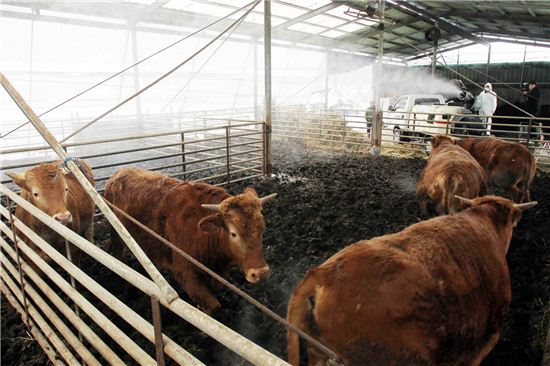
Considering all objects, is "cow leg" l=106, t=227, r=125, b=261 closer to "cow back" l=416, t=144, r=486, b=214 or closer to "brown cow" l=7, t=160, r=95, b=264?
"brown cow" l=7, t=160, r=95, b=264

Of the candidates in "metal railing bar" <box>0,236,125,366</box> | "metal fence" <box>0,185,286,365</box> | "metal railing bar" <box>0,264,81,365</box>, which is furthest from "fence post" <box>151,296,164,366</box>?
"metal railing bar" <box>0,264,81,365</box>

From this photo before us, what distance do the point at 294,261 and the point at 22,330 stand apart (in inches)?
99.7

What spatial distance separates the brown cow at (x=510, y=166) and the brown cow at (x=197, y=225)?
4.61 metres

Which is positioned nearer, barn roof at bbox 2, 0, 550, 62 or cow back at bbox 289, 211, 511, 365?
cow back at bbox 289, 211, 511, 365

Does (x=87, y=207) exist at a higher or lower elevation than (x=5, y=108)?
lower

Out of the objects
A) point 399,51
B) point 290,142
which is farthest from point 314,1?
point 399,51

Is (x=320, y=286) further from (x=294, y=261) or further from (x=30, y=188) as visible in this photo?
(x=30, y=188)

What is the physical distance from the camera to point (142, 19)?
1103 cm

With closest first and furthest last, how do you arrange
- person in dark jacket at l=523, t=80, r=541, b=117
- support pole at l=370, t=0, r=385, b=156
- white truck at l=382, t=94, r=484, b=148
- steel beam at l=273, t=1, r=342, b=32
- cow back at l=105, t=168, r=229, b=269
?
cow back at l=105, t=168, r=229, b=269 → support pole at l=370, t=0, r=385, b=156 → white truck at l=382, t=94, r=484, b=148 → person in dark jacket at l=523, t=80, r=541, b=117 → steel beam at l=273, t=1, r=342, b=32

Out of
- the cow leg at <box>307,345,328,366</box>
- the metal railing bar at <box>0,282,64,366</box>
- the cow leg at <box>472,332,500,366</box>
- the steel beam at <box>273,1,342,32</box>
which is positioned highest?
the steel beam at <box>273,1,342,32</box>

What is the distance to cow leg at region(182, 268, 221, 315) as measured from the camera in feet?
9.61

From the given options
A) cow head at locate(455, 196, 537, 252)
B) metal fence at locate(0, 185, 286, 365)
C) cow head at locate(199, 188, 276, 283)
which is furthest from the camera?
cow head at locate(199, 188, 276, 283)

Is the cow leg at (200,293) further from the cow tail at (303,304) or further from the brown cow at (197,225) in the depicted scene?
the cow tail at (303,304)

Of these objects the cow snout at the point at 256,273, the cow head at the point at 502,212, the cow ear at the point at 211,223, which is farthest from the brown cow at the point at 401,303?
the cow ear at the point at 211,223
